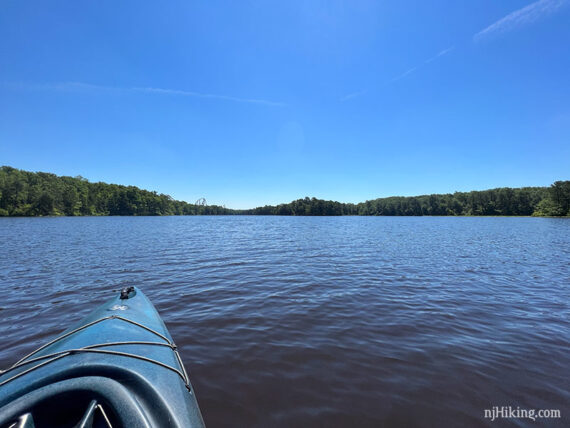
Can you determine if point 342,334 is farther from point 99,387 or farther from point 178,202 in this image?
point 178,202

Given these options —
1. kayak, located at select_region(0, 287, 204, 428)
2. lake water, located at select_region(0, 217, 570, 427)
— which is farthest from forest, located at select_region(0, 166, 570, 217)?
kayak, located at select_region(0, 287, 204, 428)

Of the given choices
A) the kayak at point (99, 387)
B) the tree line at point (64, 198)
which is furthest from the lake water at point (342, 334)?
the tree line at point (64, 198)

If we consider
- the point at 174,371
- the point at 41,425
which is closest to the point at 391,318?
the point at 174,371

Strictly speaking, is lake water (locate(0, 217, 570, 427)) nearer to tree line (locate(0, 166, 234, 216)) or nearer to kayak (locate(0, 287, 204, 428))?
kayak (locate(0, 287, 204, 428))

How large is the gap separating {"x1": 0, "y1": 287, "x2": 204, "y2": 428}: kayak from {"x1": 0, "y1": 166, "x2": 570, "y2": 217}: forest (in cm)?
12121

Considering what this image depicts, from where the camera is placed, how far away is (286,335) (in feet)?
17.7

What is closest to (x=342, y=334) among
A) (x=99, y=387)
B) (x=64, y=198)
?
(x=99, y=387)

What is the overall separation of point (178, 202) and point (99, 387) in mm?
213709

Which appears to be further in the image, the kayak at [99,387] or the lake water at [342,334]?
the lake water at [342,334]

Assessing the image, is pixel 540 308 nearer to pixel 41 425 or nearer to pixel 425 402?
pixel 425 402

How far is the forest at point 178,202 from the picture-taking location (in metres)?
85.4

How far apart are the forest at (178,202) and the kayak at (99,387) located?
12121 cm

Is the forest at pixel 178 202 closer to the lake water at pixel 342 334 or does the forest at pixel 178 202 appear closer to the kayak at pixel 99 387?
the lake water at pixel 342 334

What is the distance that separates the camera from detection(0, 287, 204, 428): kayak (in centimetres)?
215
